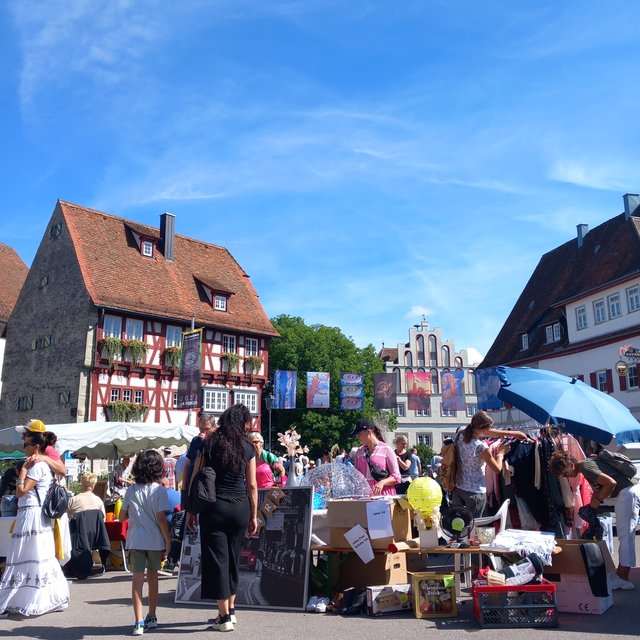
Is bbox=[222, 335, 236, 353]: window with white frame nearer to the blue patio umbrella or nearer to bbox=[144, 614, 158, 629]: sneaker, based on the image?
the blue patio umbrella

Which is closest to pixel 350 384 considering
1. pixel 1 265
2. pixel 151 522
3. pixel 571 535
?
pixel 1 265

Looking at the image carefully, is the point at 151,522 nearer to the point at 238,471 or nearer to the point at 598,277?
the point at 238,471

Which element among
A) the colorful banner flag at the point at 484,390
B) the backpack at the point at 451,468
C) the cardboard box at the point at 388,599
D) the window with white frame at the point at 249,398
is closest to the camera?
the cardboard box at the point at 388,599

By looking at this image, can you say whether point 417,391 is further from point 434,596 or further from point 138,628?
point 138,628

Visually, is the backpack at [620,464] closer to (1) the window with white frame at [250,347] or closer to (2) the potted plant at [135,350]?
(2) the potted plant at [135,350]

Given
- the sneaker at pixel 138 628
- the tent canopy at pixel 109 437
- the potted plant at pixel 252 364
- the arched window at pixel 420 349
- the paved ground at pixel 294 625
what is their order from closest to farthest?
the paved ground at pixel 294 625, the sneaker at pixel 138 628, the tent canopy at pixel 109 437, the potted plant at pixel 252 364, the arched window at pixel 420 349

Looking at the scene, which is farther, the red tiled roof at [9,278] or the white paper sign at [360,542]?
the red tiled roof at [9,278]

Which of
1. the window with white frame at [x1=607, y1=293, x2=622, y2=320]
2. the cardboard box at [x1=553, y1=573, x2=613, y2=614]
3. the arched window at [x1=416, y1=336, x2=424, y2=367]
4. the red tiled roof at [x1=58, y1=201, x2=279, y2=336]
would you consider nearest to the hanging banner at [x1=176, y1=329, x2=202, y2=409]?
the red tiled roof at [x1=58, y1=201, x2=279, y2=336]

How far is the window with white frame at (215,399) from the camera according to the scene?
122 ft

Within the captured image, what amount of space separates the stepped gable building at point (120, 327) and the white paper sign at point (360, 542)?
27348mm

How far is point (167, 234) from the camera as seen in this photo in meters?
40.3

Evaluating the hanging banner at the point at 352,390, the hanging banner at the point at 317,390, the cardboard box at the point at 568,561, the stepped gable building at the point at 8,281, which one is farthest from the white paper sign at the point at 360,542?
the stepped gable building at the point at 8,281

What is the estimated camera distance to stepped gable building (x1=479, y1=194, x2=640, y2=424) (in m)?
35.2

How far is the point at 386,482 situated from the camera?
7.98 metres
